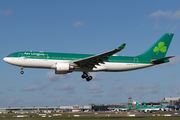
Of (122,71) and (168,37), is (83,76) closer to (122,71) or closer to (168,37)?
(122,71)

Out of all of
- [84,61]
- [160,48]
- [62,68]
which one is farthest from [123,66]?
[62,68]

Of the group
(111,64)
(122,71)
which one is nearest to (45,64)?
(111,64)

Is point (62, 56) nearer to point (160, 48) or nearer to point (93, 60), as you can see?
point (93, 60)

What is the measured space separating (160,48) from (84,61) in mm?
18272

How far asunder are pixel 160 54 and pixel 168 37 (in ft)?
14.5

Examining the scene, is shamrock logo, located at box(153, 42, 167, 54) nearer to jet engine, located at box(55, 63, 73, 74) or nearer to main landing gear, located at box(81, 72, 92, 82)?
main landing gear, located at box(81, 72, 92, 82)

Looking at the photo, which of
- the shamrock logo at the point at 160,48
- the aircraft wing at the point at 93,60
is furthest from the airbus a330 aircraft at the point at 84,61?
the shamrock logo at the point at 160,48

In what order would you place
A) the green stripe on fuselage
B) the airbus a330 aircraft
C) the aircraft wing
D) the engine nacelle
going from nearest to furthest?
the aircraft wing → the engine nacelle → the airbus a330 aircraft → the green stripe on fuselage

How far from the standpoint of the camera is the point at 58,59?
39250 mm

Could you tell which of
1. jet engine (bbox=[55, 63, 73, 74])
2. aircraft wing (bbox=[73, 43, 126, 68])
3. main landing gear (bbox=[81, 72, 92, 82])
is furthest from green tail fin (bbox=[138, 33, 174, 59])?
jet engine (bbox=[55, 63, 73, 74])

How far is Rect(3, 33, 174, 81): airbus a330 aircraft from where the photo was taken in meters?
38.0

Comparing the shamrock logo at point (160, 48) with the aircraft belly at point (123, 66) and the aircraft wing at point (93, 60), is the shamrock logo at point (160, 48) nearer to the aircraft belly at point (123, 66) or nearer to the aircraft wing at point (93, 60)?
the aircraft belly at point (123, 66)

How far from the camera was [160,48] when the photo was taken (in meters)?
47.4

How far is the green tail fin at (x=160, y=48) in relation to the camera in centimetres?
4638
